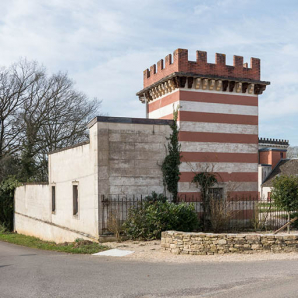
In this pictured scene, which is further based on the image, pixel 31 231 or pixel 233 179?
pixel 31 231

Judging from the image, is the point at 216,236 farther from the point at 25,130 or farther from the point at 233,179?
the point at 25,130

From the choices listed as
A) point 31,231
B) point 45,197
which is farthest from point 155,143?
point 31,231

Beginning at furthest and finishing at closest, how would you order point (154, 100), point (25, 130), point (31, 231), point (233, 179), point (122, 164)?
point (25, 130), point (31, 231), point (154, 100), point (233, 179), point (122, 164)

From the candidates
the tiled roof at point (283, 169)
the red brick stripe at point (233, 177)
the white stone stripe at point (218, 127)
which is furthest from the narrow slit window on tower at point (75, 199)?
the tiled roof at point (283, 169)

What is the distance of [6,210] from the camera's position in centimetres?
2936

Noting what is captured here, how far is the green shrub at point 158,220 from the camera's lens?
48.3ft

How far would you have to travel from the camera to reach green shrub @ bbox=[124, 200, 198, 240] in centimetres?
1471

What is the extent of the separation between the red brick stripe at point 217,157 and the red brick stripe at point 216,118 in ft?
4.79

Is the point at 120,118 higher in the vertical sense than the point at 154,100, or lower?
lower

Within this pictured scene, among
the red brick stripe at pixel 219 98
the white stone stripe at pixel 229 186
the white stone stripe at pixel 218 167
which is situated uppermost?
the red brick stripe at pixel 219 98

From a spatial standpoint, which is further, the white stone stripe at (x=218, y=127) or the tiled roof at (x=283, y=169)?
the tiled roof at (x=283, y=169)

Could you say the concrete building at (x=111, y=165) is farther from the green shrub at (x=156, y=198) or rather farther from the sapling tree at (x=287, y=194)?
the sapling tree at (x=287, y=194)

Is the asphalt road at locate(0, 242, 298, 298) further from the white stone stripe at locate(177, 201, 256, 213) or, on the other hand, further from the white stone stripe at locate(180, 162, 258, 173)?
the white stone stripe at locate(180, 162, 258, 173)

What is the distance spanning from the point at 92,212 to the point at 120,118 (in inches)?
156
